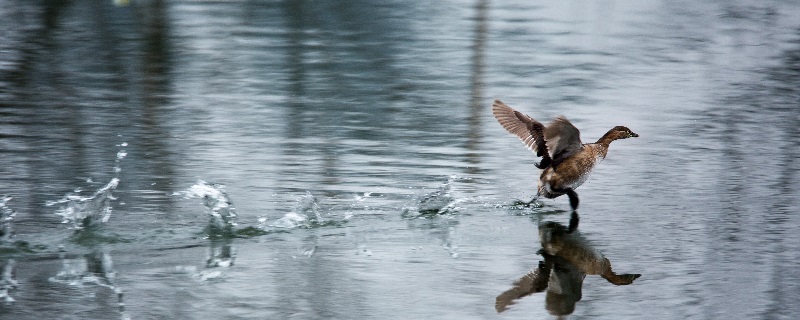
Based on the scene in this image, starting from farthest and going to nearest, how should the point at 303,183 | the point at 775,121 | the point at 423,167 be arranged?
the point at 775,121 → the point at 423,167 → the point at 303,183

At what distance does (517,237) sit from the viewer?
25.5 feet

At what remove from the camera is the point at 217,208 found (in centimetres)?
783

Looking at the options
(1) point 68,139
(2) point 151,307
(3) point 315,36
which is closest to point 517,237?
(2) point 151,307

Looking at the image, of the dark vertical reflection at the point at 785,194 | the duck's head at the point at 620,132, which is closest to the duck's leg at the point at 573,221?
the duck's head at the point at 620,132

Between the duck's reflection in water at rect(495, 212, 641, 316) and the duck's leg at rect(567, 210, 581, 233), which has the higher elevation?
the duck's reflection in water at rect(495, 212, 641, 316)

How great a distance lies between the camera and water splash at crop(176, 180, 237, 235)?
768 centimetres

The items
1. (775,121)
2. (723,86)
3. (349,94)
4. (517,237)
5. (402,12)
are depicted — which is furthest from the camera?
(402,12)

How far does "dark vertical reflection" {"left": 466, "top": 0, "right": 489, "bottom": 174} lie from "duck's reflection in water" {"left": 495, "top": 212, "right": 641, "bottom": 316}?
1747 mm

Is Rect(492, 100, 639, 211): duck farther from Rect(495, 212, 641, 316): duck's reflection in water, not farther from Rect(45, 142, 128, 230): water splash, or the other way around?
Rect(45, 142, 128, 230): water splash

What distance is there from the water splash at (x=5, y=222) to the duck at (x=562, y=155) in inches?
123

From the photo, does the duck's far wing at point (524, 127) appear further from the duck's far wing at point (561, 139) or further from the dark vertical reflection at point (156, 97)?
the dark vertical reflection at point (156, 97)

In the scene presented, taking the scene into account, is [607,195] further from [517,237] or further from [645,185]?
[517,237]

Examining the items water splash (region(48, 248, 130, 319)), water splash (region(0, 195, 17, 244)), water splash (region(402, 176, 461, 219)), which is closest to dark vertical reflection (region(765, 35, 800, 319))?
water splash (region(402, 176, 461, 219))

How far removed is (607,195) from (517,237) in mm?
1357
